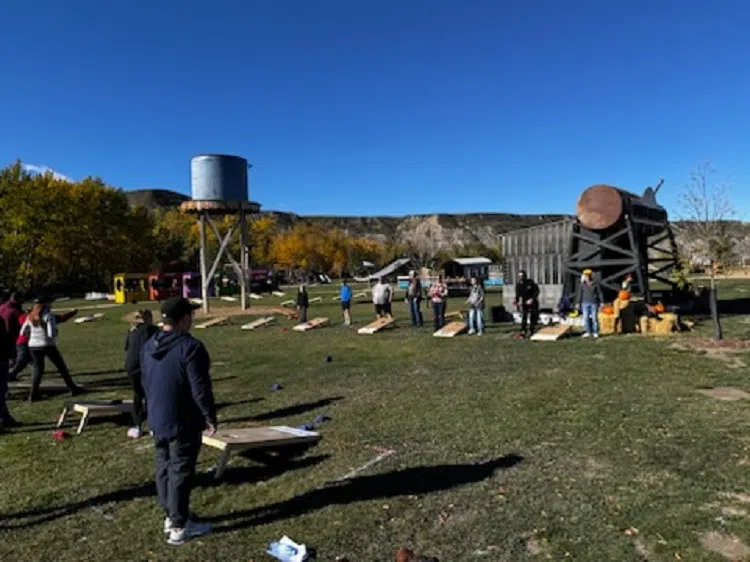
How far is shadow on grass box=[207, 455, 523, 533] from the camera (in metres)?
5.43

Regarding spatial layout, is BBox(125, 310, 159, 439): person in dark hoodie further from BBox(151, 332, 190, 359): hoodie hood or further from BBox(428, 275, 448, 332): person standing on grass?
BBox(428, 275, 448, 332): person standing on grass

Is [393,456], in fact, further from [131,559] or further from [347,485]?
[131,559]

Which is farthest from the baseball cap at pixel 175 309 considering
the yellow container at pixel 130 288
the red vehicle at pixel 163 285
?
the yellow container at pixel 130 288

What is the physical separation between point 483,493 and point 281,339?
14.3m

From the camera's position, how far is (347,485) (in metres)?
6.06

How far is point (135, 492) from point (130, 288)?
4814cm

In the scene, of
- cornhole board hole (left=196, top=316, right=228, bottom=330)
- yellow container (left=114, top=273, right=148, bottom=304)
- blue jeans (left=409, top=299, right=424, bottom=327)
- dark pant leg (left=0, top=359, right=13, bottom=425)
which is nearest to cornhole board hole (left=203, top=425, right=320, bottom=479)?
dark pant leg (left=0, top=359, right=13, bottom=425)

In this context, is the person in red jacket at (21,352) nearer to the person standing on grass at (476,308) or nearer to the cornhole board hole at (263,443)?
the cornhole board hole at (263,443)

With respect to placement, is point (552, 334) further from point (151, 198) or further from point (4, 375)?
point (151, 198)

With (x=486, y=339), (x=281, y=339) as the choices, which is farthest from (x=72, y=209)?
(x=486, y=339)

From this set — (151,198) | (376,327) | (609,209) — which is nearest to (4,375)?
(376,327)

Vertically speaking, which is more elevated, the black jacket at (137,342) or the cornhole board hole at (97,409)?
the black jacket at (137,342)

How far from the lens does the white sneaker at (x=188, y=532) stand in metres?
4.93

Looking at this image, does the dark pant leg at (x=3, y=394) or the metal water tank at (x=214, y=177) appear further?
the metal water tank at (x=214, y=177)
